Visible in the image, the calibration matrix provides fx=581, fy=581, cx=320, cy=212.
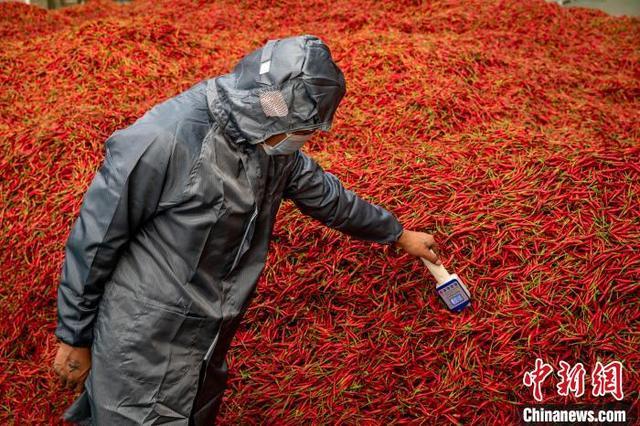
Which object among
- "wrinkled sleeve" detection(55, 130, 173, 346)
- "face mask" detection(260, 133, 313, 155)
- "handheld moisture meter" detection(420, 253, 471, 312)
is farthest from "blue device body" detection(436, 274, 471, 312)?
"wrinkled sleeve" detection(55, 130, 173, 346)

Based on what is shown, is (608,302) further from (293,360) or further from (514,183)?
(293,360)

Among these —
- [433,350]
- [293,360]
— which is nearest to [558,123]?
[433,350]

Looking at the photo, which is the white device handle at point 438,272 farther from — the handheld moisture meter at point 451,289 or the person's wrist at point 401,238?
the person's wrist at point 401,238

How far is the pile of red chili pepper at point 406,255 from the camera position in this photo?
345 cm

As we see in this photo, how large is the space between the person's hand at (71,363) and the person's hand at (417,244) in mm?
1637

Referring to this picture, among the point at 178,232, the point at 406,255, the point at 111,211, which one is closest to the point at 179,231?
the point at 178,232

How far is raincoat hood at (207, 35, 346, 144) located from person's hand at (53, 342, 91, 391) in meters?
1.05

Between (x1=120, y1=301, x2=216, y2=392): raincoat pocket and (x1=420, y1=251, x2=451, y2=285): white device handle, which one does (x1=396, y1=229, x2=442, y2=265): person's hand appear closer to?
(x1=420, y1=251, x2=451, y2=285): white device handle

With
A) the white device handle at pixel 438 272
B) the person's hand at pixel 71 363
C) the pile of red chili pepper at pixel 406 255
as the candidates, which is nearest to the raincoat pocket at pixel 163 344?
the person's hand at pixel 71 363

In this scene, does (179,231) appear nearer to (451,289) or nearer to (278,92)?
(278,92)

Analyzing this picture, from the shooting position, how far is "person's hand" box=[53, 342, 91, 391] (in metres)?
2.30

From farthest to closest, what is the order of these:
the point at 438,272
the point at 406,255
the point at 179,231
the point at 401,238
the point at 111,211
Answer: the point at 406,255
the point at 438,272
the point at 401,238
the point at 179,231
the point at 111,211

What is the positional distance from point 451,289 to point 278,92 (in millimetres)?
1843

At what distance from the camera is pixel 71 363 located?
2.31 m
